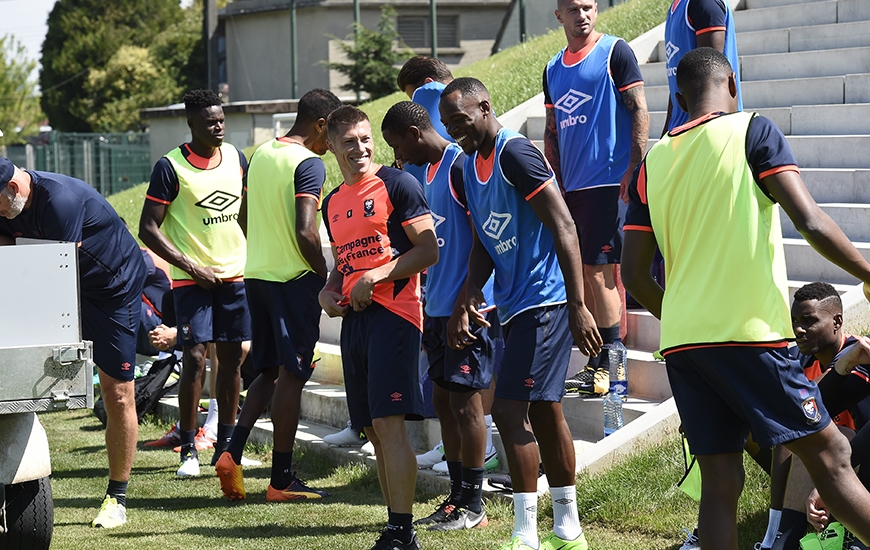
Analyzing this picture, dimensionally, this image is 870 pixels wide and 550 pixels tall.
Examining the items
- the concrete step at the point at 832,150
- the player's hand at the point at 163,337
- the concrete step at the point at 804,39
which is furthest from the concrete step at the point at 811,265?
the player's hand at the point at 163,337

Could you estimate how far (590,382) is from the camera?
6.83 m

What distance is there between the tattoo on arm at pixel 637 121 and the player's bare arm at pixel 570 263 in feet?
5.56

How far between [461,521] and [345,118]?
7.14 feet

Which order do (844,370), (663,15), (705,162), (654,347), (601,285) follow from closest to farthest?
(705,162), (844,370), (601,285), (654,347), (663,15)

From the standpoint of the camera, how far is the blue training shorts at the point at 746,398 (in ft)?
12.2

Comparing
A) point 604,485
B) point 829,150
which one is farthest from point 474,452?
point 829,150

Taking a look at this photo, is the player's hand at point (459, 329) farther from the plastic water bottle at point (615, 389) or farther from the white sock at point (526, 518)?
the plastic water bottle at point (615, 389)

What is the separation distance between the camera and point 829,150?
845 cm

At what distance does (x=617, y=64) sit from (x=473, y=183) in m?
1.85

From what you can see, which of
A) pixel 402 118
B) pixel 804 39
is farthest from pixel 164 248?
pixel 804 39

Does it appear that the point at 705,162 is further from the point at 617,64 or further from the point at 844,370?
the point at 617,64

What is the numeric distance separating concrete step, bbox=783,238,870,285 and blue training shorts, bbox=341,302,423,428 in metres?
3.12

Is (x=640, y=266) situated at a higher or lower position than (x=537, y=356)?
higher

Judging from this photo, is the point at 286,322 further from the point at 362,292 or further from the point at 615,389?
the point at 615,389
